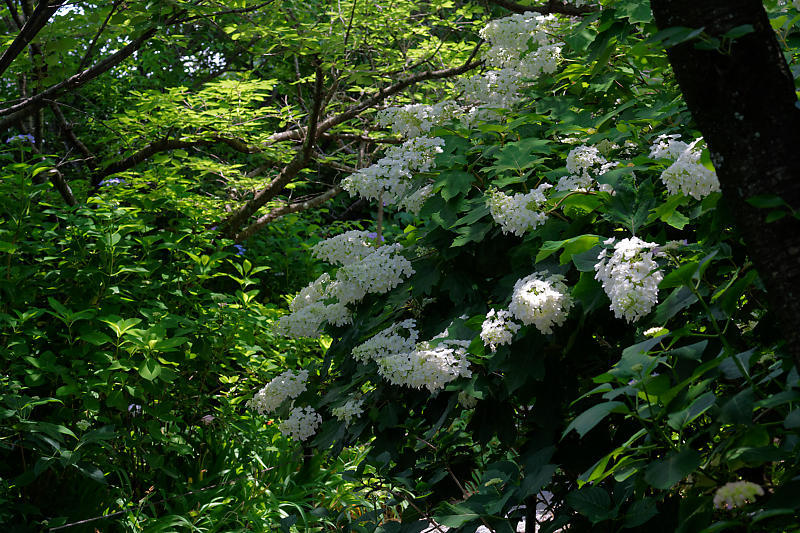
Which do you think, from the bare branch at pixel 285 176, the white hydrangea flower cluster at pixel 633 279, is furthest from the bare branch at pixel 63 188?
the white hydrangea flower cluster at pixel 633 279

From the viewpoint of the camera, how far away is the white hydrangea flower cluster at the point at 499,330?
1.84 metres

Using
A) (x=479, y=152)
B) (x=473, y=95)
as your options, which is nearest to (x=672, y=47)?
(x=479, y=152)

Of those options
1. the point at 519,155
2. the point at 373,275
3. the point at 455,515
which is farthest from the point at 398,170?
the point at 455,515

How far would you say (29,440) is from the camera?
9.82 ft

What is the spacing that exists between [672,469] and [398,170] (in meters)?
1.56

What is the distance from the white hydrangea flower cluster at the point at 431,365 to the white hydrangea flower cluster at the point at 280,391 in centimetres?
88

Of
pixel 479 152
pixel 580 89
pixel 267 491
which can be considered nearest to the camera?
pixel 479 152

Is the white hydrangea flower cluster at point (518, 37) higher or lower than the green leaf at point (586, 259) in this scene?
higher

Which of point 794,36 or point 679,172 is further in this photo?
point 794,36

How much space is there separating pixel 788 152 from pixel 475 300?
1.44 metres

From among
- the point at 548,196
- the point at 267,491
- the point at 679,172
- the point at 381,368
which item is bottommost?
the point at 267,491

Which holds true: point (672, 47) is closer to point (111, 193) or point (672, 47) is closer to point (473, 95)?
point (473, 95)

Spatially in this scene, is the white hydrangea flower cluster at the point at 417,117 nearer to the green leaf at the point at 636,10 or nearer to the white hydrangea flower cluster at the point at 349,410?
the green leaf at the point at 636,10

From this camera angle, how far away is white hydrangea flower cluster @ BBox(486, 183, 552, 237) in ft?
6.64
